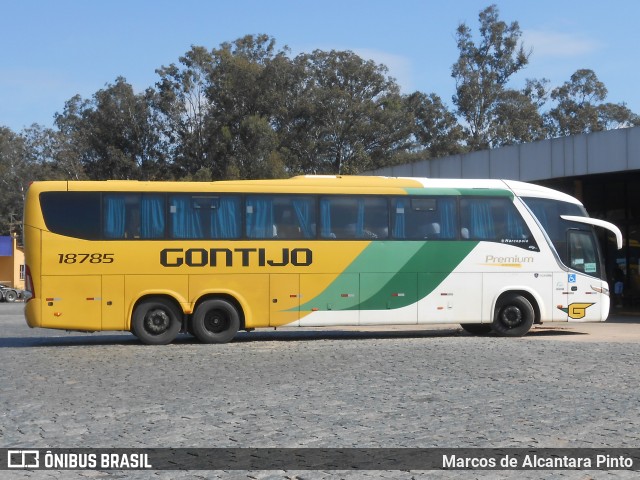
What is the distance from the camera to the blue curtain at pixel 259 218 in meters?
19.8

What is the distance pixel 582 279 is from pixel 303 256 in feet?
20.7

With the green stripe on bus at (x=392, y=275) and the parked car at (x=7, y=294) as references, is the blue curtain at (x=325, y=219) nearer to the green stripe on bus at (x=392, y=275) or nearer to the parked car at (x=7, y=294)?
the green stripe on bus at (x=392, y=275)

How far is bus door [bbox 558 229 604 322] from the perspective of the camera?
69.8ft

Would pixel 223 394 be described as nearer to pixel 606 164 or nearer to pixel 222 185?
pixel 222 185

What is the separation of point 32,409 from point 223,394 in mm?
2264

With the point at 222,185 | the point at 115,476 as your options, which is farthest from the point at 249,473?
the point at 222,185

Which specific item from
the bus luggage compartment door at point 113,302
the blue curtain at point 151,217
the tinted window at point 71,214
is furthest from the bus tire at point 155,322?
the tinted window at point 71,214

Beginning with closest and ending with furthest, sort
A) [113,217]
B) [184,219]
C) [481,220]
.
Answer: [113,217] < [184,219] < [481,220]

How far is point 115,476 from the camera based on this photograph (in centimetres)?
744

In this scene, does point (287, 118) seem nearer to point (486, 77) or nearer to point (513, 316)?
point (486, 77)

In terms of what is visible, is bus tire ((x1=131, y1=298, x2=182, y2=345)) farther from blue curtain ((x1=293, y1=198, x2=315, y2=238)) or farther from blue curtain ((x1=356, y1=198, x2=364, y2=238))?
blue curtain ((x1=356, y1=198, x2=364, y2=238))

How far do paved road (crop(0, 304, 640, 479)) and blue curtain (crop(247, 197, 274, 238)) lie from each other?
2331 mm

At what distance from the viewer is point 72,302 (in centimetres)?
1888

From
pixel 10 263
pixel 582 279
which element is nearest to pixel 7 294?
pixel 10 263
